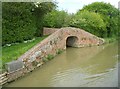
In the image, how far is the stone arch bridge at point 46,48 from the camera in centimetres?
1372

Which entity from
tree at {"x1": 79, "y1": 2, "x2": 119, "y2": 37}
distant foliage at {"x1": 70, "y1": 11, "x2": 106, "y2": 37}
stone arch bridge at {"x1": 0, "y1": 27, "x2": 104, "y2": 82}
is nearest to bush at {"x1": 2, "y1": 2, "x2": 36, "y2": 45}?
stone arch bridge at {"x1": 0, "y1": 27, "x2": 104, "y2": 82}

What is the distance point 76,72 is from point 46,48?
4.06 metres

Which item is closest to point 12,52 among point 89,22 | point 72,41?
point 72,41

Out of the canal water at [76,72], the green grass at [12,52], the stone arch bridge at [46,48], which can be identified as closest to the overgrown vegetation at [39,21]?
the green grass at [12,52]

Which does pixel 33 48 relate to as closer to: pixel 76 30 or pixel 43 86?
pixel 43 86

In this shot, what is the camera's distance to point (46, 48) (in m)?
18.4

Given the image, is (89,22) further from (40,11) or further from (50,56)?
(50,56)

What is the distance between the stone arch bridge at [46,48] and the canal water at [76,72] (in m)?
0.45

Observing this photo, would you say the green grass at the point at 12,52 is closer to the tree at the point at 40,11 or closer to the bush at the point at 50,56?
the bush at the point at 50,56

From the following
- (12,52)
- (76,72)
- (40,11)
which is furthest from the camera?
(40,11)

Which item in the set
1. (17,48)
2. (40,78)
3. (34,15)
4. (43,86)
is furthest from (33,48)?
(34,15)

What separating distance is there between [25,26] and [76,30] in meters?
6.16

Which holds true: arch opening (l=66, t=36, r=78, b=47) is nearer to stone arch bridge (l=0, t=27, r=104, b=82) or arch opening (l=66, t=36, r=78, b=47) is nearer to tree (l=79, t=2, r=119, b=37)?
stone arch bridge (l=0, t=27, r=104, b=82)

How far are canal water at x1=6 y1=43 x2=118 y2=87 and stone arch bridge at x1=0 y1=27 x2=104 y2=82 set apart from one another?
1.48 feet
